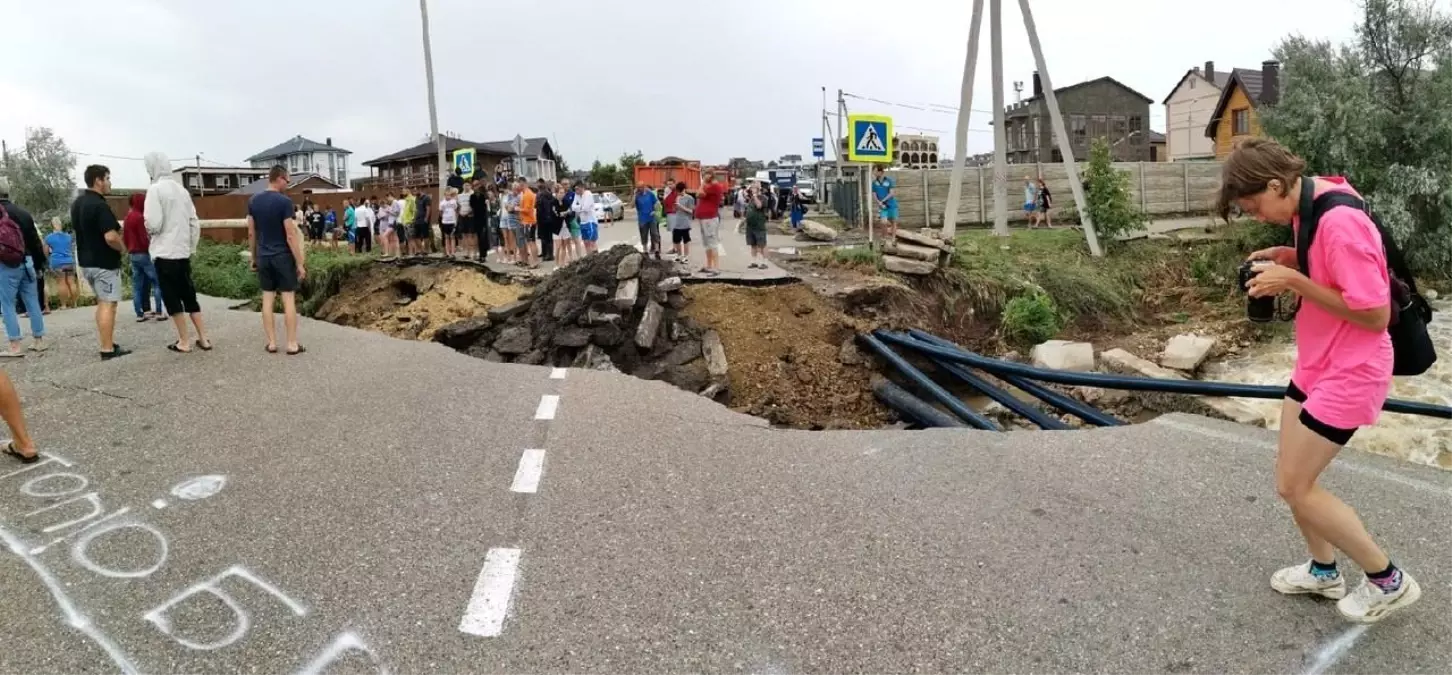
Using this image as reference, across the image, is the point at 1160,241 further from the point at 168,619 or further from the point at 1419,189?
the point at 168,619

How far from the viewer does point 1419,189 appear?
→ 56.3 ft

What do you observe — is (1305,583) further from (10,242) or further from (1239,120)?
(1239,120)

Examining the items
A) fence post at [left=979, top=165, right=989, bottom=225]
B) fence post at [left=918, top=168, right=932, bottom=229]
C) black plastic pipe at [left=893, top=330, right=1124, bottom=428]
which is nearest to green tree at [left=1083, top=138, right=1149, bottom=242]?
fence post at [left=918, top=168, right=932, bottom=229]

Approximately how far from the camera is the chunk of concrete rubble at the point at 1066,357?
12.3m

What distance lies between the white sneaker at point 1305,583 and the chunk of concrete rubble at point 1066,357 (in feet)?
28.4

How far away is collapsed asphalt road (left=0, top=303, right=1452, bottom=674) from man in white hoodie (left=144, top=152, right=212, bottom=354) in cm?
206

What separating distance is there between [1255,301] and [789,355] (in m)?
8.17

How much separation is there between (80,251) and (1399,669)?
1070 cm

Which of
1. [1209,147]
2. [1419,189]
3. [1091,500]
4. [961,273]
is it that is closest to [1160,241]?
[1419,189]

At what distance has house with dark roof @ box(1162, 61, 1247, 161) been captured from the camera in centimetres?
6103

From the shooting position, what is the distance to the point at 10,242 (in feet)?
28.9

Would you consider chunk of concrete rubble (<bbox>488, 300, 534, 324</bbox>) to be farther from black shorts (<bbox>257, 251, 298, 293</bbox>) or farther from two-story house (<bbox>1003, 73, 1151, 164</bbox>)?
two-story house (<bbox>1003, 73, 1151, 164</bbox>)

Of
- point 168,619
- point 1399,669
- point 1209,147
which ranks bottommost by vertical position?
point 1399,669

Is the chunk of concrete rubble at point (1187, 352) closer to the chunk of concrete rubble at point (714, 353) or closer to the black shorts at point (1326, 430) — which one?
the chunk of concrete rubble at point (714, 353)
